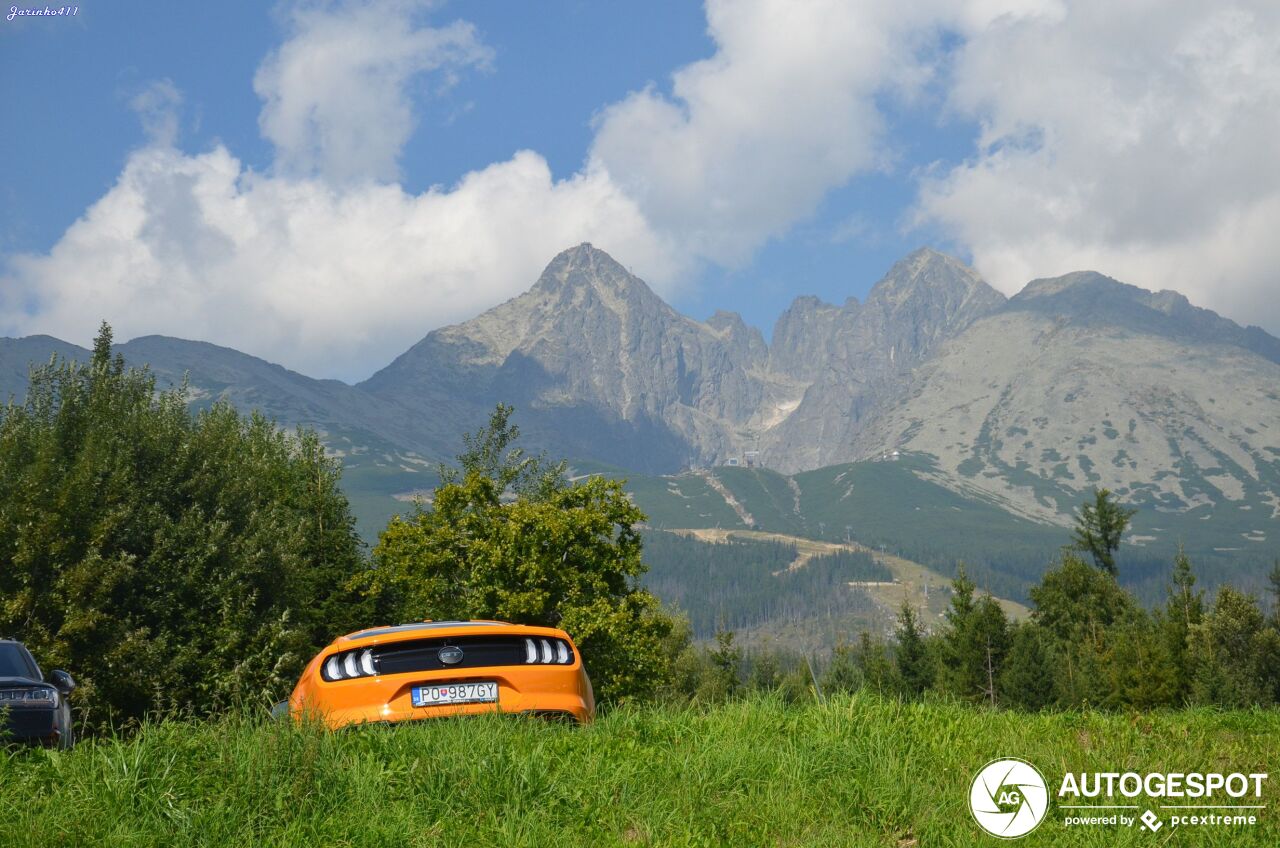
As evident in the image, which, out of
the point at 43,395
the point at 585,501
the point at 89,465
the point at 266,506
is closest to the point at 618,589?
the point at 585,501

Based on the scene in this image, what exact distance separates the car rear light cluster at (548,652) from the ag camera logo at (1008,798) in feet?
11.4

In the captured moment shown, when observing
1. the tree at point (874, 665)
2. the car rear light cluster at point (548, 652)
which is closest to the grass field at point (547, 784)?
the car rear light cluster at point (548, 652)

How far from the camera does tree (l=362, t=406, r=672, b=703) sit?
34312mm

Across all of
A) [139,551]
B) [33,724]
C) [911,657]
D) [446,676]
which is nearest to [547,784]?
[446,676]

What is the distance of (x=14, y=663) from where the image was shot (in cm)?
1218

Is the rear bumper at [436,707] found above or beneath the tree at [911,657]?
above

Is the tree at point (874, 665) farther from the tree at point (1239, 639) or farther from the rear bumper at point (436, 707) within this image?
the rear bumper at point (436, 707)

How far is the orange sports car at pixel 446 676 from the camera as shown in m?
7.97

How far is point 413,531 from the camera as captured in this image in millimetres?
36750

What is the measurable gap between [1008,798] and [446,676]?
4.15 meters

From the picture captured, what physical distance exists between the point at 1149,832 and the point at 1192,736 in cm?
264

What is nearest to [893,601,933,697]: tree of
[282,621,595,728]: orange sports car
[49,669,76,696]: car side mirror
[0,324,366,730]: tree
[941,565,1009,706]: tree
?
[941,565,1009,706]: tree

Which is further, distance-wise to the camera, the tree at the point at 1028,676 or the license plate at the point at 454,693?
the tree at the point at 1028,676

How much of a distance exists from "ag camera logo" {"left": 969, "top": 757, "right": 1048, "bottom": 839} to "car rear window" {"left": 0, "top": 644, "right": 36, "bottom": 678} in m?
10.3
